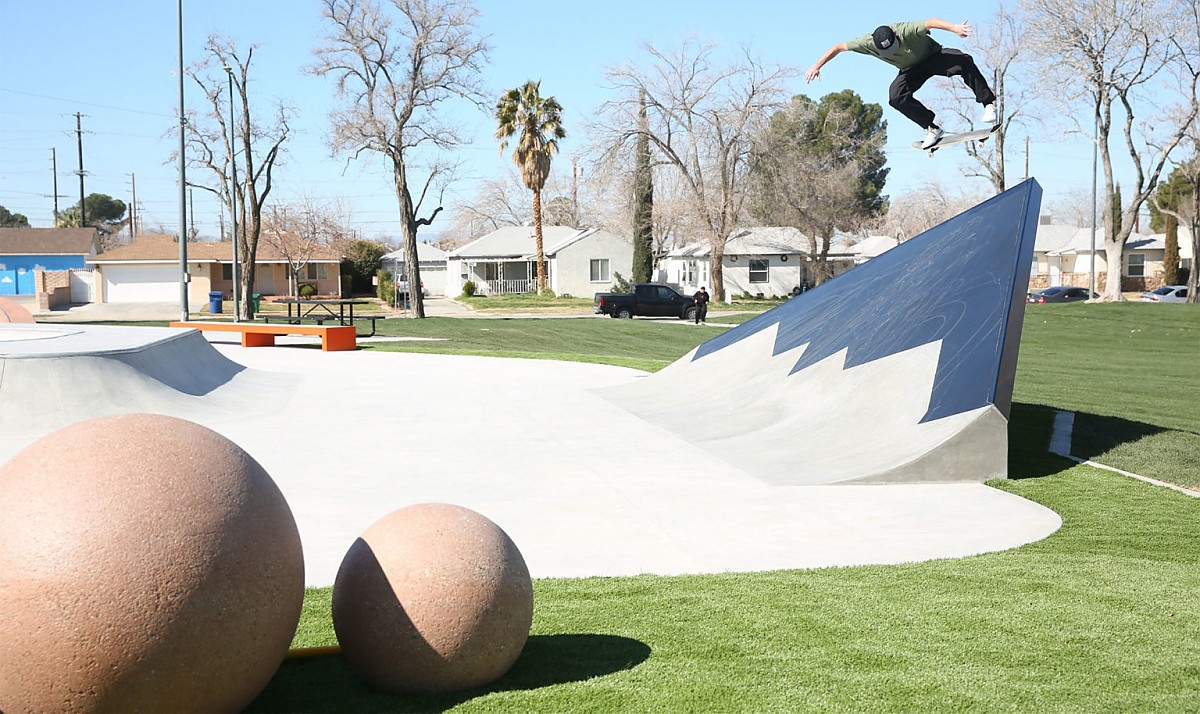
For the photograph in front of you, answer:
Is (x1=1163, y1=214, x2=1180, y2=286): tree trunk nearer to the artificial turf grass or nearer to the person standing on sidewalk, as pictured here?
the person standing on sidewalk

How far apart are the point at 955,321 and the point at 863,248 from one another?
69.4m

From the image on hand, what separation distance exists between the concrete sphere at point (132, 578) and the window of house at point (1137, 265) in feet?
259

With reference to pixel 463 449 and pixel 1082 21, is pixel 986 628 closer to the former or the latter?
pixel 463 449

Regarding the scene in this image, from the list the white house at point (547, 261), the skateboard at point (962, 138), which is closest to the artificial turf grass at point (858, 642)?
the skateboard at point (962, 138)

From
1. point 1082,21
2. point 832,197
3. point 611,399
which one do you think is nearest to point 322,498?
point 611,399

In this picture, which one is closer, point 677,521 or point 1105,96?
point 677,521

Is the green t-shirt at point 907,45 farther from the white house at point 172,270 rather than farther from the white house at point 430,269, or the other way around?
the white house at point 430,269

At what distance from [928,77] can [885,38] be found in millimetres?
1088

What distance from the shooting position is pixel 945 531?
310 inches

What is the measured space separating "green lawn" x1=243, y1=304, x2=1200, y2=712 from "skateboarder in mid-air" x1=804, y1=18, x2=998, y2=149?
4250 millimetres

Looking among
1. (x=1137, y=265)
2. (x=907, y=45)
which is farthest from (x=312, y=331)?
(x=1137, y=265)

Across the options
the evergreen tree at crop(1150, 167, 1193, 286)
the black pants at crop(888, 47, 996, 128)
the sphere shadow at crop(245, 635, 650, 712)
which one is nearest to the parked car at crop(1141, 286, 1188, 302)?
the evergreen tree at crop(1150, 167, 1193, 286)

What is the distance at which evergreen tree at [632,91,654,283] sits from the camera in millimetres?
54781

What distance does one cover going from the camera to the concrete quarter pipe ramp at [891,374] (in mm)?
9945
